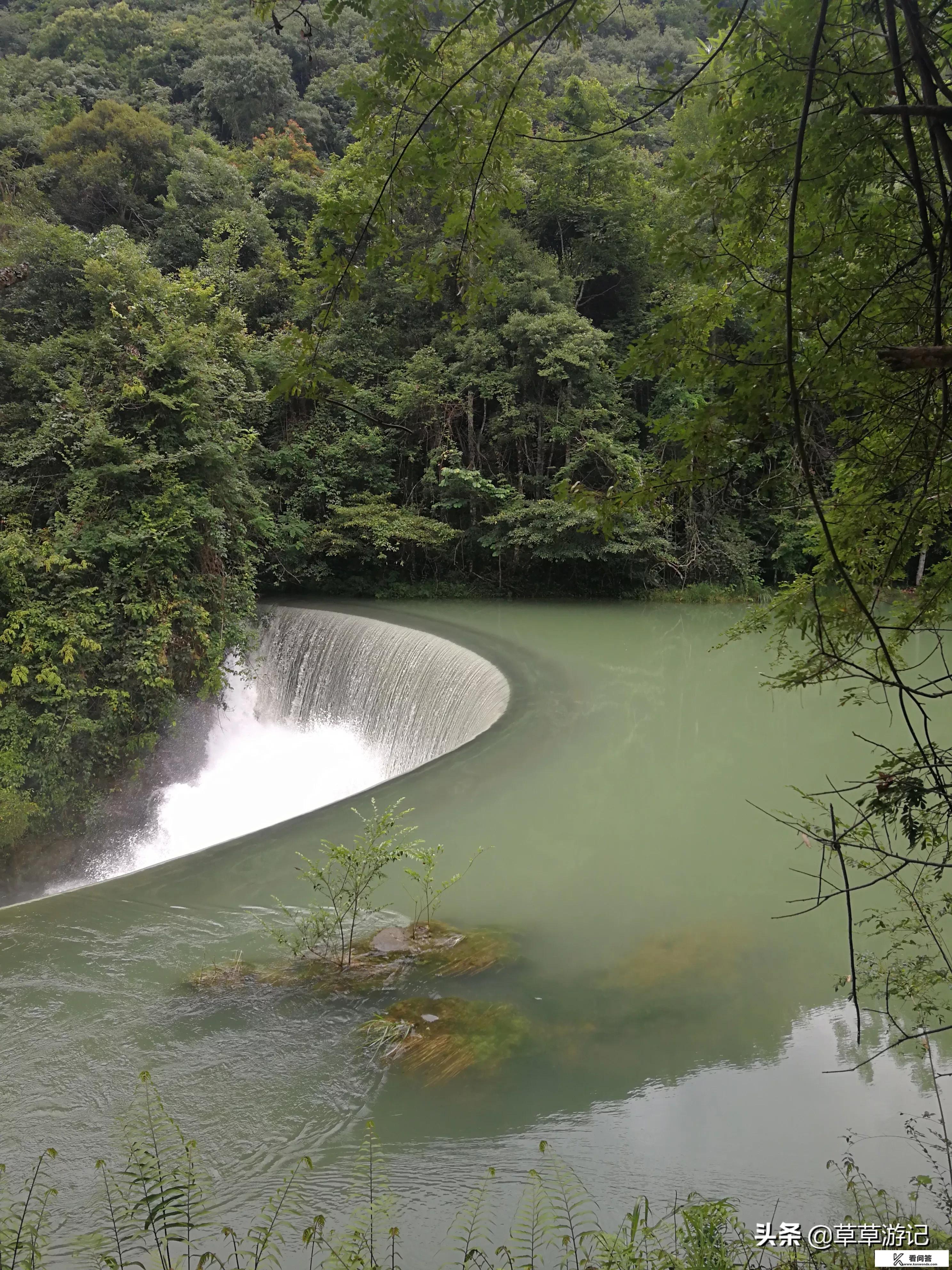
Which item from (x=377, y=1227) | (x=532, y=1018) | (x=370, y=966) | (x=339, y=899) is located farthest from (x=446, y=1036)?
(x=339, y=899)

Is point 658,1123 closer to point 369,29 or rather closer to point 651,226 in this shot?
point 369,29

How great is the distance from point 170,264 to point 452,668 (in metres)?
9.69

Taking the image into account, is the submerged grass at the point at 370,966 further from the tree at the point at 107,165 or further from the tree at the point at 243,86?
the tree at the point at 243,86

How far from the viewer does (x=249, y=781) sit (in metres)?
7.80

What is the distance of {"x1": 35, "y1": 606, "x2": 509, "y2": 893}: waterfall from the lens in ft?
21.8

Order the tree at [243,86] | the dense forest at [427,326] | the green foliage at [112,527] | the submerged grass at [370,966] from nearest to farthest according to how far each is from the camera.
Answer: the dense forest at [427,326], the submerged grass at [370,966], the green foliage at [112,527], the tree at [243,86]

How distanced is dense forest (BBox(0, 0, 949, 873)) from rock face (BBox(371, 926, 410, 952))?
1.85 m

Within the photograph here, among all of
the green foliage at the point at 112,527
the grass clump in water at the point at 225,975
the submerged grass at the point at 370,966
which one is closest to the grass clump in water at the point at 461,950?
the submerged grass at the point at 370,966

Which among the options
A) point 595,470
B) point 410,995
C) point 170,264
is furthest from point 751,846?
point 170,264

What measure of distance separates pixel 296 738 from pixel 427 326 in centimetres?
743

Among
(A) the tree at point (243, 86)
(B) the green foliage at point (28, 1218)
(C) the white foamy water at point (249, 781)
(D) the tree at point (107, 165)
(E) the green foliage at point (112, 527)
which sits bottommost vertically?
(C) the white foamy water at point (249, 781)

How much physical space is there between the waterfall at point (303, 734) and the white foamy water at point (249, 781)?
1 cm

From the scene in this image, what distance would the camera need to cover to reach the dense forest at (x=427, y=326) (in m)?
1.88

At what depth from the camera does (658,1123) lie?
8.68ft
